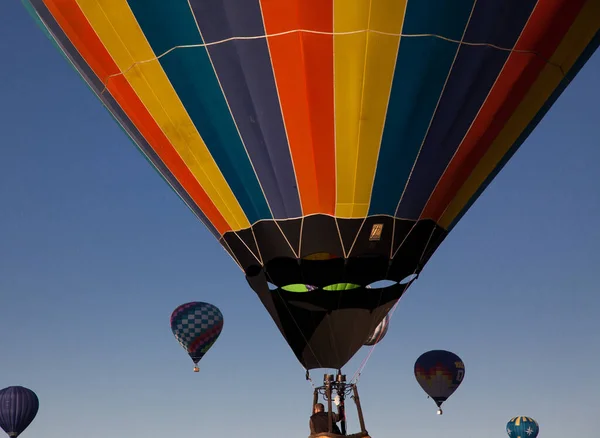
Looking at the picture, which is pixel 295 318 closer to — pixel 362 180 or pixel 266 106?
pixel 362 180

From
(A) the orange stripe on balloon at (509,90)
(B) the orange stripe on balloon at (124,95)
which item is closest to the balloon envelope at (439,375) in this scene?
(A) the orange stripe on balloon at (509,90)

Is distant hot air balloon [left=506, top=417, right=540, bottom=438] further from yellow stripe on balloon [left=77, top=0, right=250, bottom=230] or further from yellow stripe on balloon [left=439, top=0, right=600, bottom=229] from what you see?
yellow stripe on balloon [left=77, top=0, right=250, bottom=230]

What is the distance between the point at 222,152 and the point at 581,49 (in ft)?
14.1

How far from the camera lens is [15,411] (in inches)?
984

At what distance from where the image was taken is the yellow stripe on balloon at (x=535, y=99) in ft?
34.4

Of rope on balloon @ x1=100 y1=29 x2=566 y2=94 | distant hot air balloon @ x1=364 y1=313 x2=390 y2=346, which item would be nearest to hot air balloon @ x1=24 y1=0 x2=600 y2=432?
rope on balloon @ x1=100 y1=29 x2=566 y2=94

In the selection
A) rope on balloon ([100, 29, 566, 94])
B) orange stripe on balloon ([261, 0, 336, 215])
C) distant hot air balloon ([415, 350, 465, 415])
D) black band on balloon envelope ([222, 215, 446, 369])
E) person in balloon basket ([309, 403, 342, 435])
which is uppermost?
distant hot air balloon ([415, 350, 465, 415])

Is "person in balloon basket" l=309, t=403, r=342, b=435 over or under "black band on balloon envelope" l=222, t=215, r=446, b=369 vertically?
under

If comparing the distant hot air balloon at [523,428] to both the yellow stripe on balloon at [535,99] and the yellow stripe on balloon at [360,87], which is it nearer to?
the yellow stripe on balloon at [535,99]

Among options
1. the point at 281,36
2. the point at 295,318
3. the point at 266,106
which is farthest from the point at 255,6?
the point at 295,318

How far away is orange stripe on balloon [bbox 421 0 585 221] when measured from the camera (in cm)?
1019

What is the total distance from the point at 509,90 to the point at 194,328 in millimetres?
12806

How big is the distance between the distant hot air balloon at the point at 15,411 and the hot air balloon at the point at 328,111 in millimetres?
15897

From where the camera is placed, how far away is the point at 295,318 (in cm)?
1093
